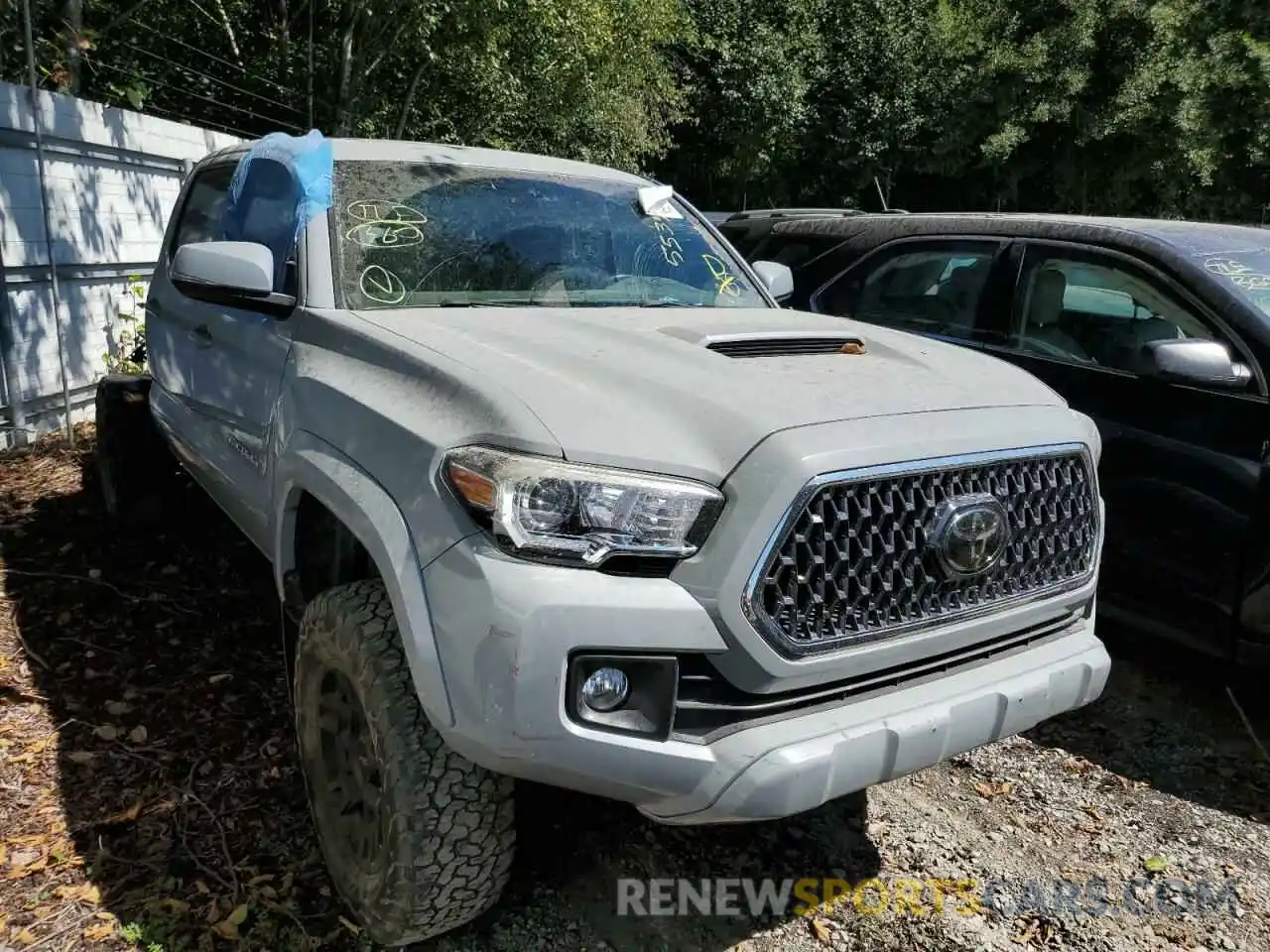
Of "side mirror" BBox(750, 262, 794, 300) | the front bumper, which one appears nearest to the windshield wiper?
"side mirror" BBox(750, 262, 794, 300)

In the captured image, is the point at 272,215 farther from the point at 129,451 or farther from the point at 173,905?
the point at 173,905

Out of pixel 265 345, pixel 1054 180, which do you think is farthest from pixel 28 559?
pixel 1054 180

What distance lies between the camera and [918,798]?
3.20 metres

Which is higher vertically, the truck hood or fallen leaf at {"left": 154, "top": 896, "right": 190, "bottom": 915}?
the truck hood

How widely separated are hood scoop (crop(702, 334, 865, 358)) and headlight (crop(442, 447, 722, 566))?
0.69m

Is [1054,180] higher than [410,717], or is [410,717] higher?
[1054,180]

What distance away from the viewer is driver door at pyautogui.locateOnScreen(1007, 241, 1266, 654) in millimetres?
3416

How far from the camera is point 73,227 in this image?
6.48 metres

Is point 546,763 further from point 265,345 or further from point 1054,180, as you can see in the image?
point 1054,180

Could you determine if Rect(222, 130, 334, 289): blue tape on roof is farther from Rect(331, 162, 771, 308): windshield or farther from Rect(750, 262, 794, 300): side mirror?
Rect(750, 262, 794, 300): side mirror

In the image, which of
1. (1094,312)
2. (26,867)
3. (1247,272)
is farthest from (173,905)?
(1247,272)

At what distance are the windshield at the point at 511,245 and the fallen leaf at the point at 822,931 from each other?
1.85 meters

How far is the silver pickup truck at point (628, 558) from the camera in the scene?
1.94m

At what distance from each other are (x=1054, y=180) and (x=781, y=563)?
26.3 meters
